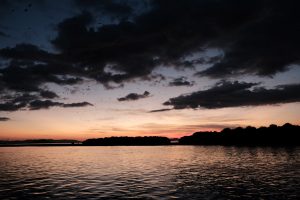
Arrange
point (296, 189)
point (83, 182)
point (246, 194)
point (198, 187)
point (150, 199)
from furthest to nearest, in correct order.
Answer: point (83, 182)
point (198, 187)
point (296, 189)
point (246, 194)
point (150, 199)

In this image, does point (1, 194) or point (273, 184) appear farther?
point (273, 184)

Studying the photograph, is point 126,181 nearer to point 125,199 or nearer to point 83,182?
point 83,182

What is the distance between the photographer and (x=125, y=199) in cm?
3403

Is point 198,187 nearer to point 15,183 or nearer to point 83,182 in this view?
point 83,182

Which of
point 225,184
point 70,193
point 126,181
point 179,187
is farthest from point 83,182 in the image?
point 225,184

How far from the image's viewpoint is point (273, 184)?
1719 inches

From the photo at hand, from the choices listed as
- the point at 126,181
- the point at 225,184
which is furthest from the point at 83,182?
the point at 225,184

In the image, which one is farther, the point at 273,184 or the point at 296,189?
the point at 273,184

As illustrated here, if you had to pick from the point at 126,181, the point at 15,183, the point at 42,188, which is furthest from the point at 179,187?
the point at 15,183

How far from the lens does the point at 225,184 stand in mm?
44656

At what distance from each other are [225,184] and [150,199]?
15.5 m

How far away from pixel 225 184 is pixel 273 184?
6.56m

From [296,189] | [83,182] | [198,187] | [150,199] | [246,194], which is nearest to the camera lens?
[150,199]

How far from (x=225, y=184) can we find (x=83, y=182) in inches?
842
